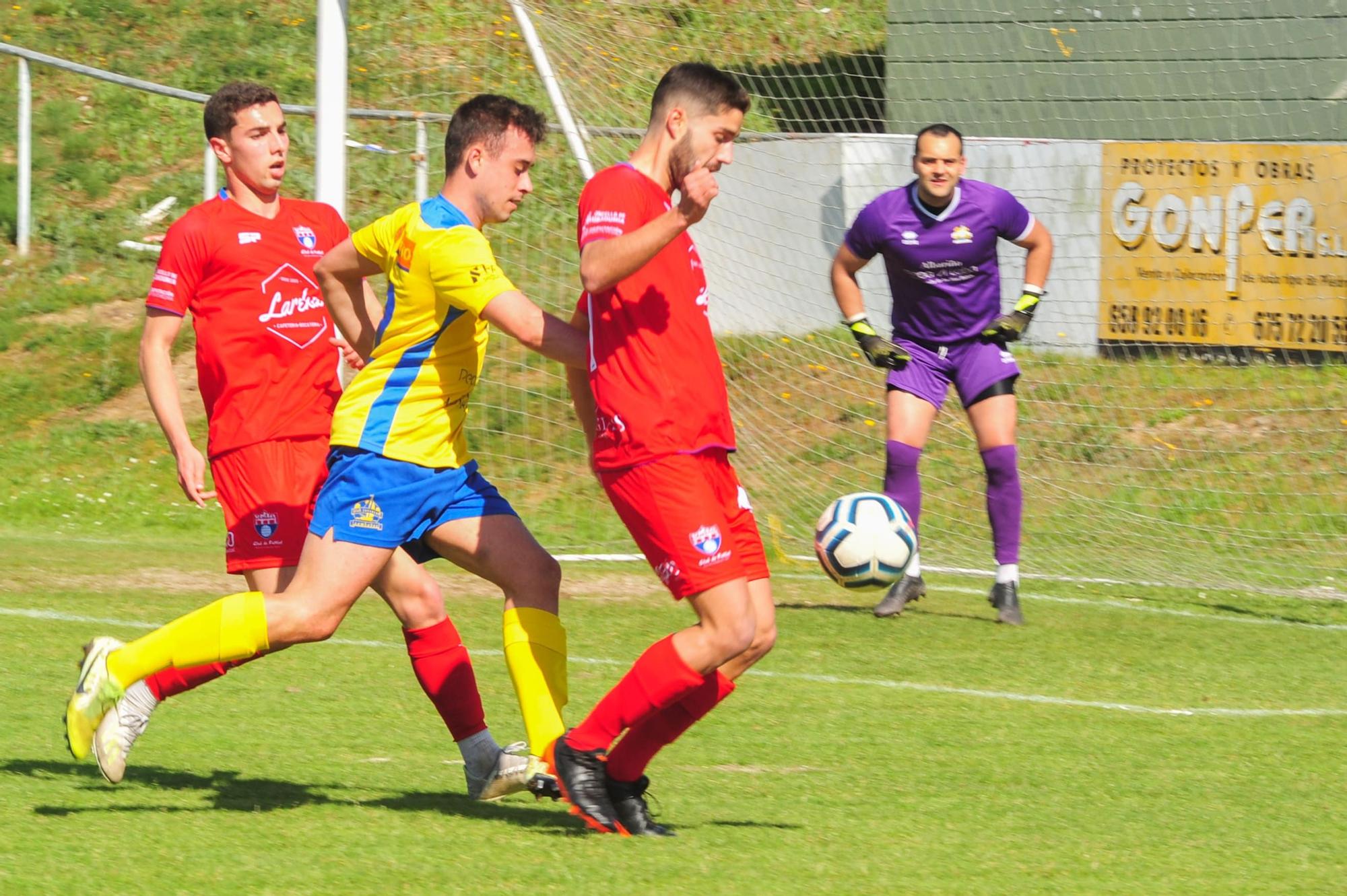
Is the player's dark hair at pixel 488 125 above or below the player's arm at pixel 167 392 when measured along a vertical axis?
above

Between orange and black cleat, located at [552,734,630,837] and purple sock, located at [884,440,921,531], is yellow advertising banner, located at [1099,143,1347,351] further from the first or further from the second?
orange and black cleat, located at [552,734,630,837]

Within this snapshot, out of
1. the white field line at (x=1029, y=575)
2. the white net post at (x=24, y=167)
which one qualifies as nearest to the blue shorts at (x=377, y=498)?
the white field line at (x=1029, y=575)

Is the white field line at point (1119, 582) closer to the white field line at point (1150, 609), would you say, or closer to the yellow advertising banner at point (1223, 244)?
the white field line at point (1150, 609)

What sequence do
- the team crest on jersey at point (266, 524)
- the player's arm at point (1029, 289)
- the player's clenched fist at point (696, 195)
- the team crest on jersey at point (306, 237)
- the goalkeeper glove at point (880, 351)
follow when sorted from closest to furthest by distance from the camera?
the player's clenched fist at point (696, 195), the team crest on jersey at point (266, 524), the team crest on jersey at point (306, 237), the goalkeeper glove at point (880, 351), the player's arm at point (1029, 289)

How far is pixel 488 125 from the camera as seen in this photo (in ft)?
15.1

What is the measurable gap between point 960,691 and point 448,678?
8.14 ft

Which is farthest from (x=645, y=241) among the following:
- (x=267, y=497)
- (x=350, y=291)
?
(x=267, y=497)

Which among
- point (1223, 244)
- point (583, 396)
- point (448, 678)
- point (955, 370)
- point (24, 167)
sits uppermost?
point (24, 167)

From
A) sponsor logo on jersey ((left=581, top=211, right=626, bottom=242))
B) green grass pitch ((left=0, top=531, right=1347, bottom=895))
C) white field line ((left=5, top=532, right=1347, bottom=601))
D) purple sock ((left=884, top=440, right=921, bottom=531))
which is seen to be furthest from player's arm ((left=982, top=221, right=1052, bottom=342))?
sponsor logo on jersey ((left=581, top=211, right=626, bottom=242))

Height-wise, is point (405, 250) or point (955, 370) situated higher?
point (405, 250)

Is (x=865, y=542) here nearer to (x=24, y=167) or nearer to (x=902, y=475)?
(x=902, y=475)

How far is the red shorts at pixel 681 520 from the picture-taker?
13.8 ft

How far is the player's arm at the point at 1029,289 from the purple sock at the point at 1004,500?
56cm

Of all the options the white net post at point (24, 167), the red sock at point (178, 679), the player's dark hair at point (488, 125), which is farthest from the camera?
the white net post at point (24, 167)
